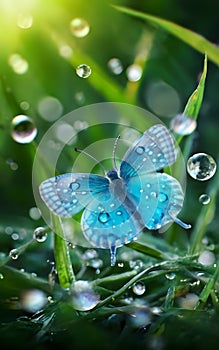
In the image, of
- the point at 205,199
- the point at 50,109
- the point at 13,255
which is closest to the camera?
the point at 13,255

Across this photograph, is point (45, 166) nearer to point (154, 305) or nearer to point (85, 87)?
point (154, 305)

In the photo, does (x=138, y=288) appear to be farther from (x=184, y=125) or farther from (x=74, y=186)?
(x=184, y=125)

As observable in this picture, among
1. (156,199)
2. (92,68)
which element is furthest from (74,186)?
(92,68)

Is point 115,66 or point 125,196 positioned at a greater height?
point 115,66

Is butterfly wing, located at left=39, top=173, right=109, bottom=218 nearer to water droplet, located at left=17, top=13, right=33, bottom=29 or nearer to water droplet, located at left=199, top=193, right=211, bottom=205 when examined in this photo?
water droplet, located at left=199, top=193, right=211, bottom=205

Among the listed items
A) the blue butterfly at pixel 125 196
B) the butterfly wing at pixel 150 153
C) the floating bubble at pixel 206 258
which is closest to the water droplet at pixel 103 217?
the blue butterfly at pixel 125 196

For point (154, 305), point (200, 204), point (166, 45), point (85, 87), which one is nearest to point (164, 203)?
point (154, 305)

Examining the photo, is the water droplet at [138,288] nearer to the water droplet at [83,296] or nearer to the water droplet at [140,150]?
the water droplet at [83,296]
